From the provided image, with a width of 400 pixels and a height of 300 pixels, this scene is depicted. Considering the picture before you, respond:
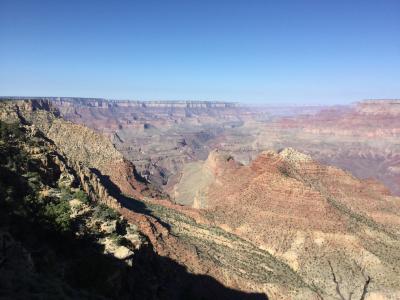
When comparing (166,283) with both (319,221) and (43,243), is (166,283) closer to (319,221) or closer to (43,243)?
(43,243)

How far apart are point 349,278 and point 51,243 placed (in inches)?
1772

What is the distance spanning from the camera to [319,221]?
6925 cm

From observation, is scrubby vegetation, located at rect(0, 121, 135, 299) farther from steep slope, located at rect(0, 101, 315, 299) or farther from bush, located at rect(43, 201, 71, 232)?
steep slope, located at rect(0, 101, 315, 299)

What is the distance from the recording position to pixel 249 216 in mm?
74000

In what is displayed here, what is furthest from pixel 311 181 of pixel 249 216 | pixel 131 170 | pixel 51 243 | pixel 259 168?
pixel 51 243

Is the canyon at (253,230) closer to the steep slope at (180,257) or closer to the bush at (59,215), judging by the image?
the steep slope at (180,257)

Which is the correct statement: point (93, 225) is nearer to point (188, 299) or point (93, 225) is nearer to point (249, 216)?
point (188, 299)

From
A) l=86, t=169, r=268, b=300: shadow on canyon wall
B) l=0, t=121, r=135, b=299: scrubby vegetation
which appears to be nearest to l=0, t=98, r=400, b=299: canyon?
l=86, t=169, r=268, b=300: shadow on canyon wall

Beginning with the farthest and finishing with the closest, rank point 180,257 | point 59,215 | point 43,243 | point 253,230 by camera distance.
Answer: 1. point 253,230
2. point 180,257
3. point 59,215
4. point 43,243

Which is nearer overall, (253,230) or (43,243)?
(43,243)

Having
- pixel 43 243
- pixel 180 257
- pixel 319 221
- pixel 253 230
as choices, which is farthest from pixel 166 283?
pixel 319 221

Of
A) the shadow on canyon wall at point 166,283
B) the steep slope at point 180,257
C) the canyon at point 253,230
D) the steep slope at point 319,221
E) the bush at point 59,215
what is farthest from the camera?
the steep slope at point 319,221

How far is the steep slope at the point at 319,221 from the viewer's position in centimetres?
6069

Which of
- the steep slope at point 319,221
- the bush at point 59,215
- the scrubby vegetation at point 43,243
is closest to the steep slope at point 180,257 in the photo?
the scrubby vegetation at point 43,243
